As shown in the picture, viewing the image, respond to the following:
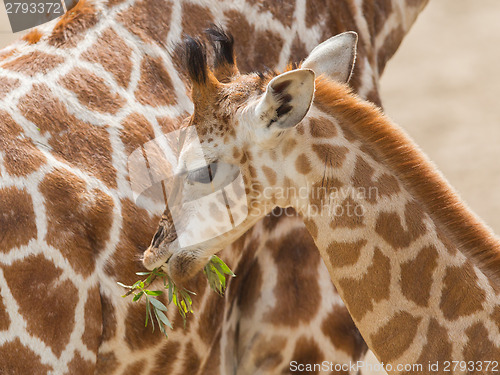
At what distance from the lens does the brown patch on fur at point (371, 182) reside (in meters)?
3.81

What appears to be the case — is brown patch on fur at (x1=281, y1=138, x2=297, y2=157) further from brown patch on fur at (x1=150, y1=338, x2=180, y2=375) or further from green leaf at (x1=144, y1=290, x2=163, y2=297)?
brown patch on fur at (x1=150, y1=338, x2=180, y2=375)

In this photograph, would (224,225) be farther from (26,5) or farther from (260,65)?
(26,5)

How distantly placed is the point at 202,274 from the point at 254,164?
940 mm

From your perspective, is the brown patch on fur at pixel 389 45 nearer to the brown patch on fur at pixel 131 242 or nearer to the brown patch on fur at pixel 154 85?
the brown patch on fur at pixel 154 85

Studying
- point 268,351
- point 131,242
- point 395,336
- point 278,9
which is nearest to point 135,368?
point 131,242

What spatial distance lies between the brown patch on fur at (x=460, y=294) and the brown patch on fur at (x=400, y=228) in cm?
23

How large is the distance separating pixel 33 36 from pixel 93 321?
170cm

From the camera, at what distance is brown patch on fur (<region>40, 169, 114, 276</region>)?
13.1 feet

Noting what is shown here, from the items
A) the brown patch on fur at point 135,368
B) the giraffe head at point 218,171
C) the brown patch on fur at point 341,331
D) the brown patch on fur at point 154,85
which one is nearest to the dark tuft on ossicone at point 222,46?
the giraffe head at point 218,171

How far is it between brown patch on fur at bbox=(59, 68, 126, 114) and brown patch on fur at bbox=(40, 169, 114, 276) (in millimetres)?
489

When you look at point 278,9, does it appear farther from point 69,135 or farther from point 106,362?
point 106,362

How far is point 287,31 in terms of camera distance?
5137mm

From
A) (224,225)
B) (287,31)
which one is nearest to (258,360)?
(224,225)

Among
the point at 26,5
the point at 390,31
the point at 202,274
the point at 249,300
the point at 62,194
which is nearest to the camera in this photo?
the point at 62,194
